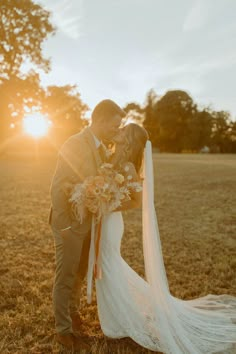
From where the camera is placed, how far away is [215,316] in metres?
4.51

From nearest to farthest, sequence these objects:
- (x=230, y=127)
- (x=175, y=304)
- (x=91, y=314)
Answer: (x=175, y=304) → (x=91, y=314) → (x=230, y=127)

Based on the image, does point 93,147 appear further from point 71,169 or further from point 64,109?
point 64,109

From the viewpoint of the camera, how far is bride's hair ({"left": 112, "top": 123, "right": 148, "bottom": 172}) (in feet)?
11.9

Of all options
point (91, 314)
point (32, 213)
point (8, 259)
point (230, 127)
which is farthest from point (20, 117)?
point (230, 127)

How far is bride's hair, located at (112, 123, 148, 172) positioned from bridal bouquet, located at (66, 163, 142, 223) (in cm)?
19

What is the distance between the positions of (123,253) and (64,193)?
396cm

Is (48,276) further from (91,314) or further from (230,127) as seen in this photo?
(230,127)

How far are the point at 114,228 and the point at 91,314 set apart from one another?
1394 mm

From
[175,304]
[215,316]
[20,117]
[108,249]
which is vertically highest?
[20,117]

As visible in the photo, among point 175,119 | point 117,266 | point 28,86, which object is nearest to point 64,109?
point 28,86

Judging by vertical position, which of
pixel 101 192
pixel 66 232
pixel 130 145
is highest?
pixel 130 145

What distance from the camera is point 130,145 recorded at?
3.68 meters

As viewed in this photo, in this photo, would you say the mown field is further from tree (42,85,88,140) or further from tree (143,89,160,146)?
Result: tree (143,89,160,146)

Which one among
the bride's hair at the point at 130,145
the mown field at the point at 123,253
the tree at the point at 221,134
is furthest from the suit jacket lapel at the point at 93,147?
the tree at the point at 221,134
